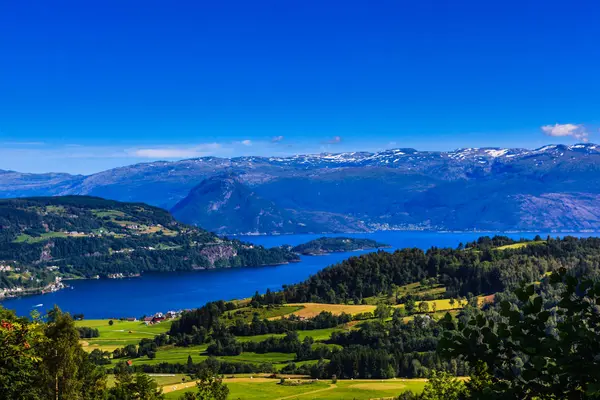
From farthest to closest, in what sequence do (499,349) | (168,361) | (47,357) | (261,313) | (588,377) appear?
1. (261,313)
2. (168,361)
3. (47,357)
4. (499,349)
5. (588,377)

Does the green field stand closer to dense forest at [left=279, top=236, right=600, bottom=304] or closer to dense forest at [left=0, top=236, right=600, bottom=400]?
dense forest at [left=0, top=236, right=600, bottom=400]

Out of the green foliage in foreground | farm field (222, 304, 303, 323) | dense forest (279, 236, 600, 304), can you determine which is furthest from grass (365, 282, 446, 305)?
the green foliage in foreground

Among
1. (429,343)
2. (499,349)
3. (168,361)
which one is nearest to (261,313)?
(168,361)

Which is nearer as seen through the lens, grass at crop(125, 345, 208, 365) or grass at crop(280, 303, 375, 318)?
grass at crop(125, 345, 208, 365)

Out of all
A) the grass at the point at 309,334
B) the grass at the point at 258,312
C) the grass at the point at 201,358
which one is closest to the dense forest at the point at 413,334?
the grass at the point at 258,312

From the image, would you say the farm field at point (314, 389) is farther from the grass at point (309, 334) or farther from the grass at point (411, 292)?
the grass at point (411, 292)

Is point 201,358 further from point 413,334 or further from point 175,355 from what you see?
point 413,334

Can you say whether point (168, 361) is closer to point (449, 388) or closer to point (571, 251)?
point (449, 388)
